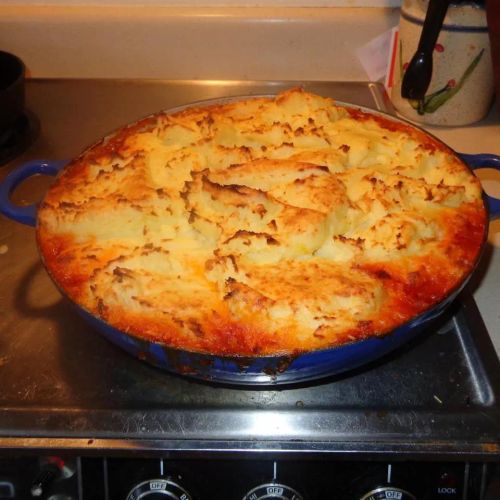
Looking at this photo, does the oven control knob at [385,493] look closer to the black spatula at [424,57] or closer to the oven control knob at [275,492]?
the oven control knob at [275,492]

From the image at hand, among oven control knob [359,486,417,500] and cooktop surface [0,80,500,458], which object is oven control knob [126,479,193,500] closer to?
cooktop surface [0,80,500,458]

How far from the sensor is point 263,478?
621 millimetres

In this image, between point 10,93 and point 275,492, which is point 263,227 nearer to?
point 275,492

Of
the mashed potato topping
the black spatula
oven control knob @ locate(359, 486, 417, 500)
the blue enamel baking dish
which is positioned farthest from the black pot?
oven control knob @ locate(359, 486, 417, 500)

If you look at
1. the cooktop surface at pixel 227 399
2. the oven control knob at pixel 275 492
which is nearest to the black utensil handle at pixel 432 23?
the cooktop surface at pixel 227 399

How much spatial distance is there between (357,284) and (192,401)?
213 mm

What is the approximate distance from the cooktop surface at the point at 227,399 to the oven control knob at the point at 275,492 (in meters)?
0.05

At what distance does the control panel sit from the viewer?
24.2 inches

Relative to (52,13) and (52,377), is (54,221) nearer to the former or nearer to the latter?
(52,377)

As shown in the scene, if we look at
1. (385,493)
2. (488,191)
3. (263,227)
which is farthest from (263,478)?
(488,191)

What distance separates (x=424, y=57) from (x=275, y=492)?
0.77 m

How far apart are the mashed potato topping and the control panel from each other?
0.42 feet

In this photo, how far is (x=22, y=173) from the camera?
807mm

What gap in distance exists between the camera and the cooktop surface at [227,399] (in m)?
0.61
